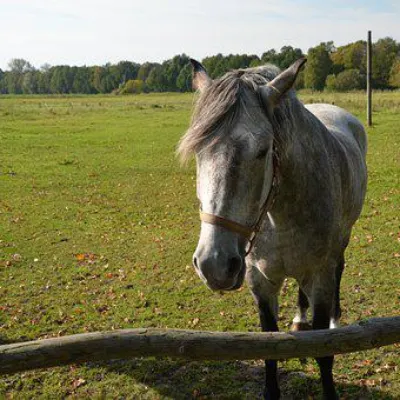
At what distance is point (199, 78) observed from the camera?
313 centimetres

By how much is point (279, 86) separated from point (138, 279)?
204 inches

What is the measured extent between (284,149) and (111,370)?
3224 mm

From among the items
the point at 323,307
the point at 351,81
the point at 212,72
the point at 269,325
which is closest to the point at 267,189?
the point at 323,307

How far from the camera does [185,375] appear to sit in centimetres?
Answer: 457

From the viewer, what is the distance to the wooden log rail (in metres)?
2.36

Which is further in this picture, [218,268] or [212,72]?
[212,72]

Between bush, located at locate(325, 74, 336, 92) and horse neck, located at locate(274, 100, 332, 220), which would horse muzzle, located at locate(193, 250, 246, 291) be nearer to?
horse neck, located at locate(274, 100, 332, 220)

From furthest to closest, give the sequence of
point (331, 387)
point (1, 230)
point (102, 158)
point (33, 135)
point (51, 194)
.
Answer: point (33, 135) → point (102, 158) → point (51, 194) → point (1, 230) → point (331, 387)

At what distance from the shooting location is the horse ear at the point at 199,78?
3047mm

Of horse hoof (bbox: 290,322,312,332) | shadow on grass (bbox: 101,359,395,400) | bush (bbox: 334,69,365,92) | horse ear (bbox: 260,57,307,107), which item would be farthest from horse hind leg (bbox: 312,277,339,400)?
bush (bbox: 334,69,365,92)

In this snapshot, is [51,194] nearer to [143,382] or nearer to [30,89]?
[143,382]

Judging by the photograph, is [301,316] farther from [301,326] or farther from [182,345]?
[182,345]

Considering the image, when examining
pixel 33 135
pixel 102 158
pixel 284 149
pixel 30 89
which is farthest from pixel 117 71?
pixel 284 149

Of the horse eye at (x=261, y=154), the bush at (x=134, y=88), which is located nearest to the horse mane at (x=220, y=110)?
the horse eye at (x=261, y=154)
